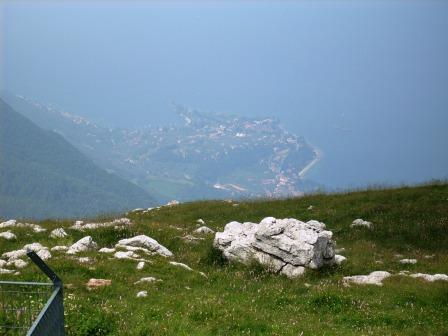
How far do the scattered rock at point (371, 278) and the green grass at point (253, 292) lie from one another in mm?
501

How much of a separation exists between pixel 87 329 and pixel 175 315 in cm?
225

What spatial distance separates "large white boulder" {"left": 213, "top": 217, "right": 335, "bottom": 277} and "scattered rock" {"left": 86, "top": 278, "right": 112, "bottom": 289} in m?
6.36

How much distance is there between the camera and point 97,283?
47.7 ft

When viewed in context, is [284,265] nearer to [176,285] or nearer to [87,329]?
[176,285]

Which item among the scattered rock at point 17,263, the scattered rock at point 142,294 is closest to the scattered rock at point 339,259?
the scattered rock at point 142,294

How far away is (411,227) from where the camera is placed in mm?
26812

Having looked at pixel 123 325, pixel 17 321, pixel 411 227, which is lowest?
pixel 411 227

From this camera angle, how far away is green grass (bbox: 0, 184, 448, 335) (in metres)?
11.9

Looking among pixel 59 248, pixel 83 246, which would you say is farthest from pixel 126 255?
pixel 59 248

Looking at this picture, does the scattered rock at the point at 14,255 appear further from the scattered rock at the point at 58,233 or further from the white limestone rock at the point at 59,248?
the scattered rock at the point at 58,233

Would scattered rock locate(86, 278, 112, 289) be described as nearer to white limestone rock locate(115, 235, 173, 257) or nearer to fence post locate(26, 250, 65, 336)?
white limestone rock locate(115, 235, 173, 257)

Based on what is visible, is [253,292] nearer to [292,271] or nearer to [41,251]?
[292,271]

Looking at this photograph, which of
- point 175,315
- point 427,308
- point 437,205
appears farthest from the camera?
point 437,205

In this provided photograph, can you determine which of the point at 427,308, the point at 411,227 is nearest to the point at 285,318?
the point at 427,308
